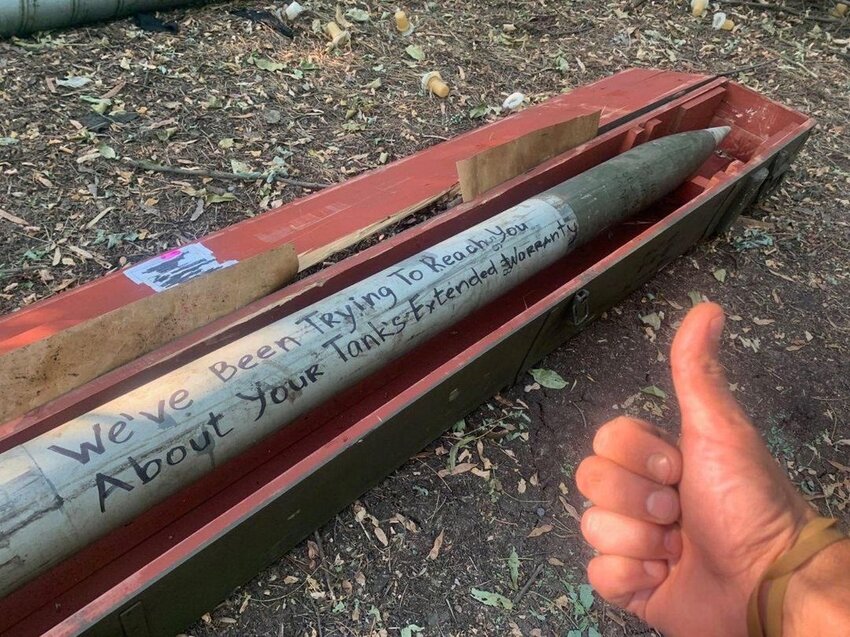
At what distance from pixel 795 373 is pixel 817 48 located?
536cm

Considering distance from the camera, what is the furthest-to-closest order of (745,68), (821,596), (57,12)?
(745,68) → (57,12) → (821,596)

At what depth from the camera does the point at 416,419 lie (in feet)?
8.23

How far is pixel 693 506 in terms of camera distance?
4.54 ft

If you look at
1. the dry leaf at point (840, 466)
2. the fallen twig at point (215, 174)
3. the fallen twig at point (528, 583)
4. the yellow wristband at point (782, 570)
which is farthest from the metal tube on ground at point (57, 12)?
the dry leaf at point (840, 466)

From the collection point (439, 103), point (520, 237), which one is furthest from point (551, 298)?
point (439, 103)

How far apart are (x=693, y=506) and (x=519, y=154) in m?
2.54

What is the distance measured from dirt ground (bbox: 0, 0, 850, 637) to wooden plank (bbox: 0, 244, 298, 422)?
1.04 metres

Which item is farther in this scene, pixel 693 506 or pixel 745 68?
pixel 745 68

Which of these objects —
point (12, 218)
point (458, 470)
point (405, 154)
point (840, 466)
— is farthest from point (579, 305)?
point (12, 218)

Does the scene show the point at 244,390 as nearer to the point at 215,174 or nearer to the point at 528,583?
the point at 528,583

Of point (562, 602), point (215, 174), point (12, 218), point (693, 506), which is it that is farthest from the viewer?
point (215, 174)

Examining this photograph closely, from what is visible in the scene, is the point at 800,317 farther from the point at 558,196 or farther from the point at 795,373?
the point at 558,196

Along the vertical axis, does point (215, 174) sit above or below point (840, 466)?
above

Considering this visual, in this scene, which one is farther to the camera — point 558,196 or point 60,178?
point 60,178
